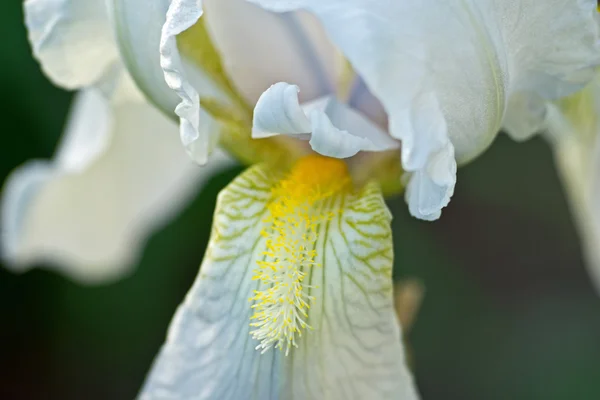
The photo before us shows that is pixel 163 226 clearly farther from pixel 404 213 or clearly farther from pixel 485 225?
pixel 485 225

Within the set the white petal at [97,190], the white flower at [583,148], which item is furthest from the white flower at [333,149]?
the white petal at [97,190]

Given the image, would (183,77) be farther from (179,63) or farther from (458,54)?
(458,54)

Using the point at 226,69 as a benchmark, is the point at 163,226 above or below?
below

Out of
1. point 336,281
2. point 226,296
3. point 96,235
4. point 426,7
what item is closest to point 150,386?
point 226,296

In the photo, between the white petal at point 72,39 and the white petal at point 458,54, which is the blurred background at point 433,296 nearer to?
the white petal at point 72,39

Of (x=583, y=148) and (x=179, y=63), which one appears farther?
(x=583, y=148)

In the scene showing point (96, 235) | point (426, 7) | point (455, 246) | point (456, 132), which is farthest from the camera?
point (455, 246)

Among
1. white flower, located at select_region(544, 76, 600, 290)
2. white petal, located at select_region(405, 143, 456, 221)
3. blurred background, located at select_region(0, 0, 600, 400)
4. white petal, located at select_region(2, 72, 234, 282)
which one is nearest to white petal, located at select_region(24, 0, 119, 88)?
white petal, located at select_region(2, 72, 234, 282)

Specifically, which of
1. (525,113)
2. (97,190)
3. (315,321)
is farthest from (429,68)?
(97,190)
